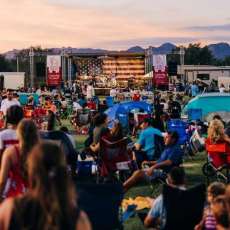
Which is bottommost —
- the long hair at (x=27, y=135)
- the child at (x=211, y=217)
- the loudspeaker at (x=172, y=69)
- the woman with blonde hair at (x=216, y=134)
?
the child at (x=211, y=217)

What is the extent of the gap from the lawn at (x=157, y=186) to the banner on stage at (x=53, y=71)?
63.2 ft

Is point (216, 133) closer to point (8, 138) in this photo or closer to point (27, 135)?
point (8, 138)

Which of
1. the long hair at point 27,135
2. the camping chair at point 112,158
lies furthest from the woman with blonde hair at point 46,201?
the camping chair at point 112,158

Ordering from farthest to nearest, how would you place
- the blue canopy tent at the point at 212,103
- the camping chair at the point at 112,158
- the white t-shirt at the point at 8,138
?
the blue canopy tent at the point at 212,103
the camping chair at the point at 112,158
the white t-shirt at the point at 8,138

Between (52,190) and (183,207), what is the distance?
117 inches

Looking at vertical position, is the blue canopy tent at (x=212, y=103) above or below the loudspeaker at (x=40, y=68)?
below

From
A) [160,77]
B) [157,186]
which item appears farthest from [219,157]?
[160,77]

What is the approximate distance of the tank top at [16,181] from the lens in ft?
17.3

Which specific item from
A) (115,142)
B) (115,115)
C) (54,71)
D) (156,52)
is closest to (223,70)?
(156,52)

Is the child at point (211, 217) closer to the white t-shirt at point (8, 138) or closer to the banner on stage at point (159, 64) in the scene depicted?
the white t-shirt at point (8, 138)

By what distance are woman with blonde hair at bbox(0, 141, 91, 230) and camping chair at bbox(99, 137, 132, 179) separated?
654cm

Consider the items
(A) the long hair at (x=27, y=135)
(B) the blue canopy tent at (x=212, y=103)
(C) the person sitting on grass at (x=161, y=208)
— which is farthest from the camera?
(B) the blue canopy tent at (x=212, y=103)

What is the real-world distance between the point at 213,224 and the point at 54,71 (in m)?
28.9

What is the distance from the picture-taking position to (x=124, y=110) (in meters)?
20.9
